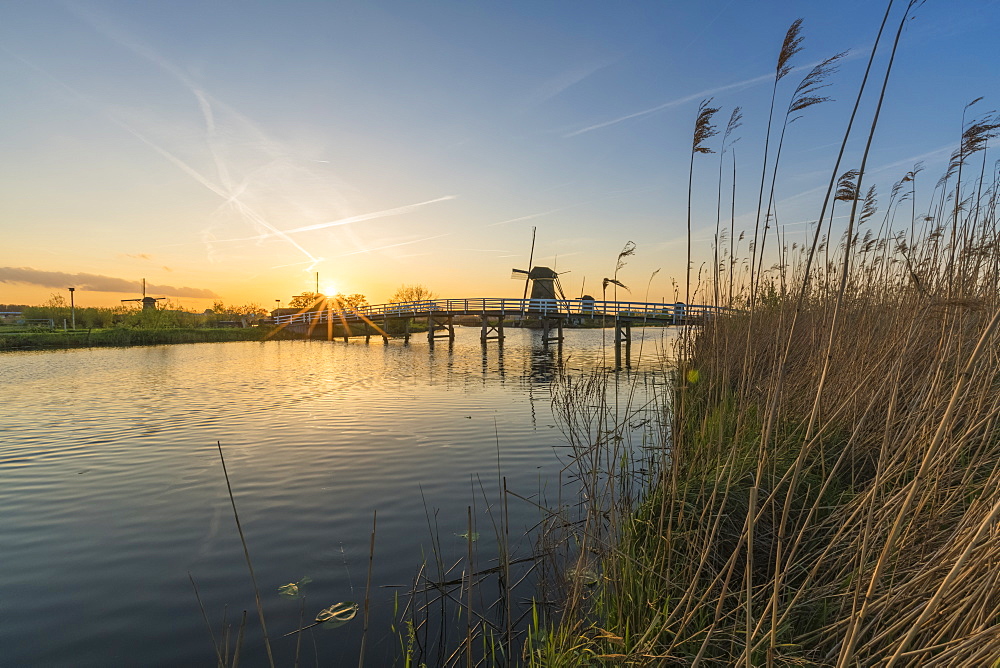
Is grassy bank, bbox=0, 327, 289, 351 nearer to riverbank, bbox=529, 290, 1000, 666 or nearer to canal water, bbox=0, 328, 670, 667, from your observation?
canal water, bbox=0, 328, 670, 667

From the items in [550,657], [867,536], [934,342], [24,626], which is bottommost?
[24,626]

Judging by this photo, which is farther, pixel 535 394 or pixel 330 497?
pixel 535 394

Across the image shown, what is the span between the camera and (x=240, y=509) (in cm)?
554

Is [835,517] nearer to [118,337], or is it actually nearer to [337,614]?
[337,614]

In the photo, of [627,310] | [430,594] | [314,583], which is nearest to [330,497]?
[314,583]

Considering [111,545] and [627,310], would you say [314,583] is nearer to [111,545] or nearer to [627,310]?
[111,545]

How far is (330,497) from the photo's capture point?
19.5 ft

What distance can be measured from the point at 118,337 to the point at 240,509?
117 feet

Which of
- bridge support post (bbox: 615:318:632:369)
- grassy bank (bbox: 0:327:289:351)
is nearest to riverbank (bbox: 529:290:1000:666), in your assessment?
bridge support post (bbox: 615:318:632:369)

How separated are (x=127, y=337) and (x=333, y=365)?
21.3 meters

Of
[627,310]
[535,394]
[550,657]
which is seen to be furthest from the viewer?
[627,310]

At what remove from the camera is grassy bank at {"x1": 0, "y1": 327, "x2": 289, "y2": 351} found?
28.4 m

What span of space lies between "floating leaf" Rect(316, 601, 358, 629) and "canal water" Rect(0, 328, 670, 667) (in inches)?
2.9

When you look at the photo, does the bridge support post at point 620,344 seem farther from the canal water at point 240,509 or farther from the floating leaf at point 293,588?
the floating leaf at point 293,588
